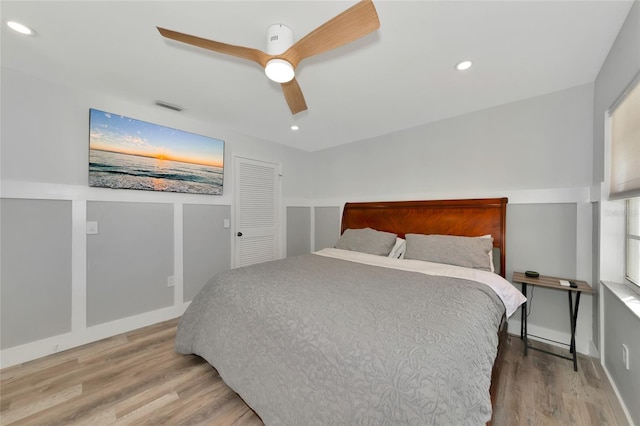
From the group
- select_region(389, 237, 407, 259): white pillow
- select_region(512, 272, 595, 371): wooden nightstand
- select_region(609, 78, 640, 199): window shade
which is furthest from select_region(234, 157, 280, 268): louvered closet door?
select_region(609, 78, 640, 199): window shade

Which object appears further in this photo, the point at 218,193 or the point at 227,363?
the point at 218,193

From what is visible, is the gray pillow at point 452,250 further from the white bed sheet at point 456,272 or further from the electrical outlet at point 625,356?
the electrical outlet at point 625,356

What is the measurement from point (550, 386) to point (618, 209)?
4.46ft

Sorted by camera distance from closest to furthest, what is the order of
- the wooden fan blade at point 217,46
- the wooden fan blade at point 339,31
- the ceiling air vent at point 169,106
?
the wooden fan blade at point 339,31 → the wooden fan blade at point 217,46 → the ceiling air vent at point 169,106

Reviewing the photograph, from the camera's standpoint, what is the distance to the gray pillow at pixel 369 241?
9.26ft

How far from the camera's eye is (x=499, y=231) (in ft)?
7.80

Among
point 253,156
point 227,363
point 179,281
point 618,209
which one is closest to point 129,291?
point 179,281

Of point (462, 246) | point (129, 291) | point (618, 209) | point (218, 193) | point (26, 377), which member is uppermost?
point (218, 193)

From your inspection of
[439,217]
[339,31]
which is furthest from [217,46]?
[439,217]

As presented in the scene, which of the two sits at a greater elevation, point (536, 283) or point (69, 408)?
point (536, 283)

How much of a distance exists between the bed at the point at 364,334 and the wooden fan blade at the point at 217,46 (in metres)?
1.51

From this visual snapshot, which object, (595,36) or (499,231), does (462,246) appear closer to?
(499,231)

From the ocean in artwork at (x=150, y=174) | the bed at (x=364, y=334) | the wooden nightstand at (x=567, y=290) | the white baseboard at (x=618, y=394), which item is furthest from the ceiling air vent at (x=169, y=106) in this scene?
the white baseboard at (x=618, y=394)

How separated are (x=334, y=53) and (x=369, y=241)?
202 centimetres
